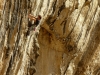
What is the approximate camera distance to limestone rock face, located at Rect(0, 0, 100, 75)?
1823 millimetres

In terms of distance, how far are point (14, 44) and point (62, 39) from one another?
29 cm

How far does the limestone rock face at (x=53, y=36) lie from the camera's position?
1.82 metres

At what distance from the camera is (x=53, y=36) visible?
6.22ft

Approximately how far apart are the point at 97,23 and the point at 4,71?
638mm

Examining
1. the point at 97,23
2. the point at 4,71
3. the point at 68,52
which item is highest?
the point at 97,23

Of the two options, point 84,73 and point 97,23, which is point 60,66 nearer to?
point 84,73

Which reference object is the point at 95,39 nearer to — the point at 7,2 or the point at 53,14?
the point at 53,14

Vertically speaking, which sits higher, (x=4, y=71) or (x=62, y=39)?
(x=62, y=39)

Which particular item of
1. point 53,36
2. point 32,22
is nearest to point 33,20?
point 32,22

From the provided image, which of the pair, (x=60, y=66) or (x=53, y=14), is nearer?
(x=53, y=14)

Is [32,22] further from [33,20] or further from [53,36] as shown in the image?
[53,36]

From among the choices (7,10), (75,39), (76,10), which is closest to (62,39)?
(75,39)

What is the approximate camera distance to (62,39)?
187 centimetres

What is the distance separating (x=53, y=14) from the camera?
1.79 m
